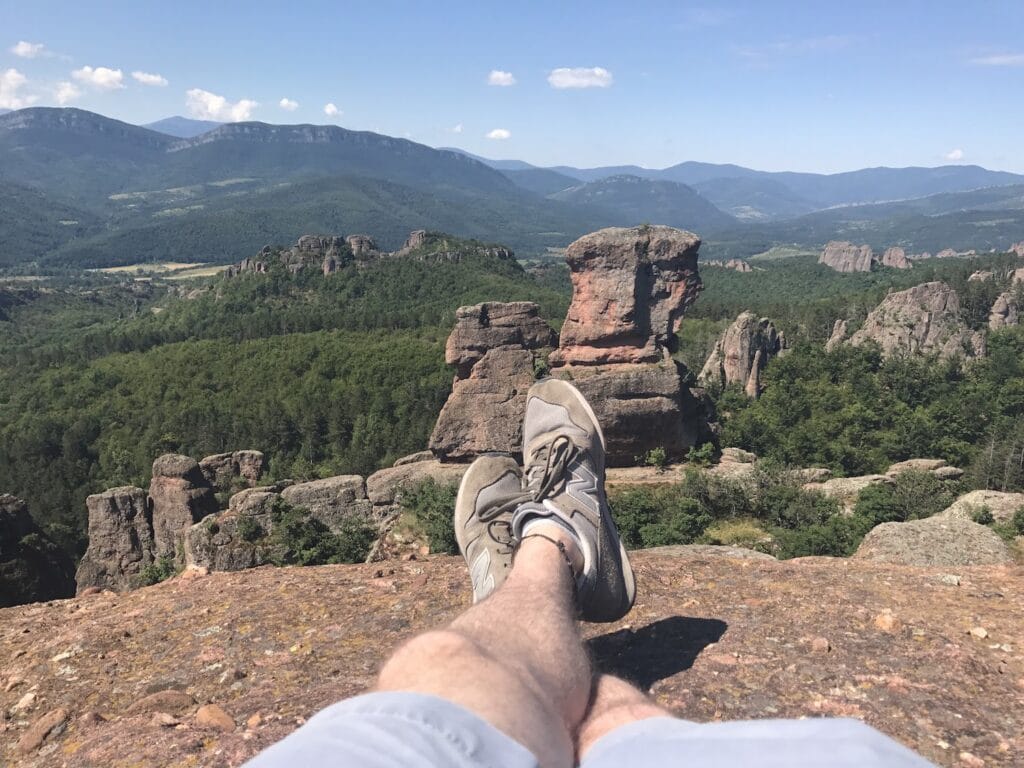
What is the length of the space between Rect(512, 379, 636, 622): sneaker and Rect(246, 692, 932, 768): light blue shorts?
6.45 feet

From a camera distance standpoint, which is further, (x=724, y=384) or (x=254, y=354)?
(x=254, y=354)

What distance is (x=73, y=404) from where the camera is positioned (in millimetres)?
48281

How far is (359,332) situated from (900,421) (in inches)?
1773

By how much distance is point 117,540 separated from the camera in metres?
18.7

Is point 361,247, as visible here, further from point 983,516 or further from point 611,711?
point 611,711

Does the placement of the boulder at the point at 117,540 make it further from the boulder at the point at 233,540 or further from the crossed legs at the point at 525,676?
the crossed legs at the point at 525,676

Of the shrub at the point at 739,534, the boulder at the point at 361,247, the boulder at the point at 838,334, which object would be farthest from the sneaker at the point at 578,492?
the boulder at the point at 361,247

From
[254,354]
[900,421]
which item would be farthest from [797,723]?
[254,354]

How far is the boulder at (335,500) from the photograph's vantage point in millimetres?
18156

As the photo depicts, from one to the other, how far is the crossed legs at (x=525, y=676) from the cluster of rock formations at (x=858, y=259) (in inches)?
6215

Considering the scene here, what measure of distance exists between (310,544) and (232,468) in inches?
551

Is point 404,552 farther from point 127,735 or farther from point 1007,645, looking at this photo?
point 1007,645

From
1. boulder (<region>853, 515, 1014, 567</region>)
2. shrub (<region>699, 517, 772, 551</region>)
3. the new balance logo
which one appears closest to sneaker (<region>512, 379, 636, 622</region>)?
the new balance logo

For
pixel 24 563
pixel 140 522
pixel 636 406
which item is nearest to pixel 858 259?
pixel 636 406
